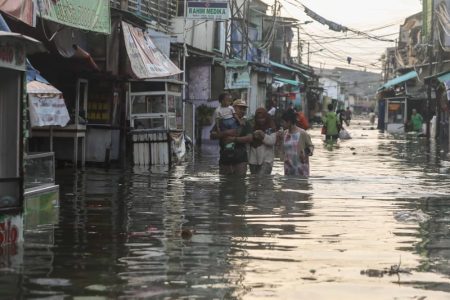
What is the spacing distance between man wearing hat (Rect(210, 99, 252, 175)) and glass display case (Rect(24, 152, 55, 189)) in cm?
469

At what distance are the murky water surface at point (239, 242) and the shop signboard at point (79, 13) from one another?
9.77ft

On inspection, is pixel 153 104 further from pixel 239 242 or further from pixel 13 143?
pixel 13 143

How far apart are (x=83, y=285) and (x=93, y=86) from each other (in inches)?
511

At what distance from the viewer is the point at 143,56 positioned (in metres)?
17.8

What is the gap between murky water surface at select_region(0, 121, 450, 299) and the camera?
582cm

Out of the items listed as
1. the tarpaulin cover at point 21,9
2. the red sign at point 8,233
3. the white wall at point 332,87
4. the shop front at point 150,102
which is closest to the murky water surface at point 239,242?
the red sign at point 8,233

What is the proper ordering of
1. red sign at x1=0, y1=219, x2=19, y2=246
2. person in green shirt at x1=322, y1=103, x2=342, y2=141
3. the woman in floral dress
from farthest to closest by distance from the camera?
1. person in green shirt at x1=322, y1=103, x2=342, y2=141
2. the woman in floral dress
3. red sign at x1=0, y1=219, x2=19, y2=246

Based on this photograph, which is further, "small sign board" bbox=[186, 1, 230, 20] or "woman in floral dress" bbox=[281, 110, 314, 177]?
"small sign board" bbox=[186, 1, 230, 20]

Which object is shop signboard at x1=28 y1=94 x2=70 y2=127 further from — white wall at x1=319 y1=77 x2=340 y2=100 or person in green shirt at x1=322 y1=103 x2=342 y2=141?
white wall at x1=319 y1=77 x2=340 y2=100

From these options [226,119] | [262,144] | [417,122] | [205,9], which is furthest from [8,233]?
[417,122]

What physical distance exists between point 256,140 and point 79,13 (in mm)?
4380

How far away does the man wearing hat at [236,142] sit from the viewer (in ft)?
43.6

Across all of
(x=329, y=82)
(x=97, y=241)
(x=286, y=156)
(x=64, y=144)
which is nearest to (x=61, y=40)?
(x=64, y=144)

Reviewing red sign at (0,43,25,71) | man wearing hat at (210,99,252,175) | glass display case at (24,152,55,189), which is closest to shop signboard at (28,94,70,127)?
man wearing hat at (210,99,252,175)
